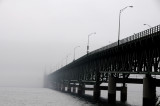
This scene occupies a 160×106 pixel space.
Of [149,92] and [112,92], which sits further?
[112,92]

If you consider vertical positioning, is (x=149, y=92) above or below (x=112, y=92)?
above

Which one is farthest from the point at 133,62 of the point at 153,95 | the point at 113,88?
the point at 113,88

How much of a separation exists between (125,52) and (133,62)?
Answer: 18.3ft

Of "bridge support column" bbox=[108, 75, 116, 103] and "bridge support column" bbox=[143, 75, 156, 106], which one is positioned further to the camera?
"bridge support column" bbox=[108, 75, 116, 103]

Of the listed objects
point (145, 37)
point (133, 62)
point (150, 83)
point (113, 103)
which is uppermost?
point (145, 37)

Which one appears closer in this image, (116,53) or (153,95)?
(153,95)

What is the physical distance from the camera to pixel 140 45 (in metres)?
58.8

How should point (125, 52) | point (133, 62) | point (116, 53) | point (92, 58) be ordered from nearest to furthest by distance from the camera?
point (133, 62), point (125, 52), point (116, 53), point (92, 58)

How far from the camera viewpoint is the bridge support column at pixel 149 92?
2238 inches

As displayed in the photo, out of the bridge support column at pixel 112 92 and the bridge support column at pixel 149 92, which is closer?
the bridge support column at pixel 149 92

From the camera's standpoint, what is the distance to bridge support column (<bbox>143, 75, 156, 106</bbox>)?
186 feet

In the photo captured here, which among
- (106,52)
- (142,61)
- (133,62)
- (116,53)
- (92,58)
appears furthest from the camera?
(92,58)

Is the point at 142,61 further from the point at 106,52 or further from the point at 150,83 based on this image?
the point at 106,52

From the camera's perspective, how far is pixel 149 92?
57.5 metres
